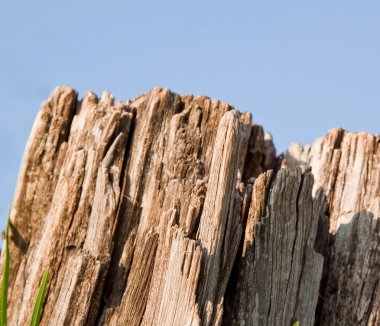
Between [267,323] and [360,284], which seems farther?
[360,284]

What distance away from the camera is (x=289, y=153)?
9406 mm

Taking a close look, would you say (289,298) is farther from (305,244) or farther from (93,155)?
(93,155)

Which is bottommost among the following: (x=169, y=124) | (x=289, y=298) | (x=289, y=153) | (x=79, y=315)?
(x=79, y=315)

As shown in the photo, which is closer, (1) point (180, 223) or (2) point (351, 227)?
(1) point (180, 223)

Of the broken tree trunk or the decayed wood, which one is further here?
the decayed wood

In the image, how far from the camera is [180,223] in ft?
20.3

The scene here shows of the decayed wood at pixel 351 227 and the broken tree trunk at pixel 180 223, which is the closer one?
the broken tree trunk at pixel 180 223

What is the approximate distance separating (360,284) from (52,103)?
3963 mm

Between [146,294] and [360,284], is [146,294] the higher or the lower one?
the lower one

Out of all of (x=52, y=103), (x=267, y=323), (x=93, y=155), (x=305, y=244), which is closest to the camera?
(x=267, y=323)

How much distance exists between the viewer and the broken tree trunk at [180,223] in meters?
6.11

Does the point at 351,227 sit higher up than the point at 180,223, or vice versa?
the point at 351,227

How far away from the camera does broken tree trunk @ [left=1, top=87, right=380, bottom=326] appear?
6.11 m

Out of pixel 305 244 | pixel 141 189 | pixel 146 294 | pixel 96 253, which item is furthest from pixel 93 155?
pixel 305 244
